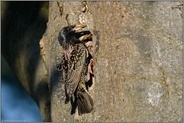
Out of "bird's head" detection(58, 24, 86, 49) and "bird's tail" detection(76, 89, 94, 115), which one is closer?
"bird's tail" detection(76, 89, 94, 115)

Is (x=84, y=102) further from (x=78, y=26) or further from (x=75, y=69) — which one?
(x=78, y=26)

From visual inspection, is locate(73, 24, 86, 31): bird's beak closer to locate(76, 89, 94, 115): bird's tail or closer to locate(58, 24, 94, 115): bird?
locate(58, 24, 94, 115): bird

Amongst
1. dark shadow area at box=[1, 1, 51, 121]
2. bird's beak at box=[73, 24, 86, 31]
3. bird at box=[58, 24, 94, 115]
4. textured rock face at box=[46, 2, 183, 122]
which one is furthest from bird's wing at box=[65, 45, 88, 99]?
dark shadow area at box=[1, 1, 51, 121]

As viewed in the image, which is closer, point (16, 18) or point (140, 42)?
point (140, 42)

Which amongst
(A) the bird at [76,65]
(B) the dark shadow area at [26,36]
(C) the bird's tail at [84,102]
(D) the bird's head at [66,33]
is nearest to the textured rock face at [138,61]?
(C) the bird's tail at [84,102]

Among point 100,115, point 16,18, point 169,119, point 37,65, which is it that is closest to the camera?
point 169,119

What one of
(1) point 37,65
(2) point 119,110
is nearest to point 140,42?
(2) point 119,110

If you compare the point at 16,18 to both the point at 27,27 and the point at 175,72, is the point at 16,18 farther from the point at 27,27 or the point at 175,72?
the point at 175,72
